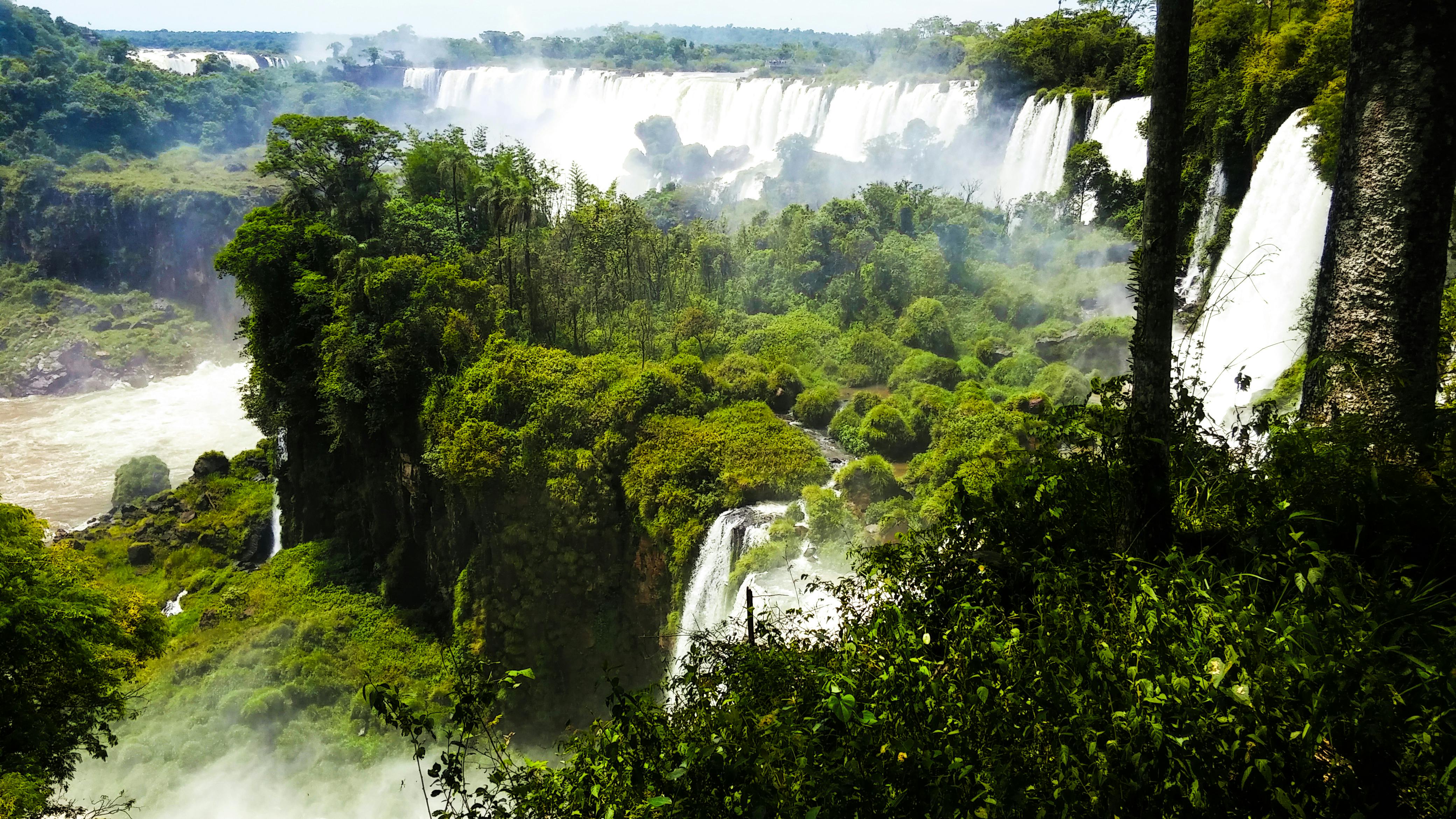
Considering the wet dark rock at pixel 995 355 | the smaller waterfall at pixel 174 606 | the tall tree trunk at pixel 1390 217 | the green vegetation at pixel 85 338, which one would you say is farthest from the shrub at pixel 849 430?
the green vegetation at pixel 85 338

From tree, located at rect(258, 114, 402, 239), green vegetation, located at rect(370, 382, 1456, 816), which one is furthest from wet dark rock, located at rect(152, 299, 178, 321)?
green vegetation, located at rect(370, 382, 1456, 816)

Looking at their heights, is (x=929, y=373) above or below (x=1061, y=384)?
below

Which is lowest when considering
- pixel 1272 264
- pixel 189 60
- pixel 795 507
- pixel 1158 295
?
pixel 795 507

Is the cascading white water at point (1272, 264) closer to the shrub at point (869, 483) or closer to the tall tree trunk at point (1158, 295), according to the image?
the shrub at point (869, 483)

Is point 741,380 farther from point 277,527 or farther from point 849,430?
point 277,527

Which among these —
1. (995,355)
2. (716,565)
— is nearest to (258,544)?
(716,565)

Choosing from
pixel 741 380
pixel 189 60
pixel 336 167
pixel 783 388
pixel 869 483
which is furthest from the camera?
pixel 189 60

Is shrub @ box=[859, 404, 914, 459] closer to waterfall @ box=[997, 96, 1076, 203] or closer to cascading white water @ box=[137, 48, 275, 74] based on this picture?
waterfall @ box=[997, 96, 1076, 203]
